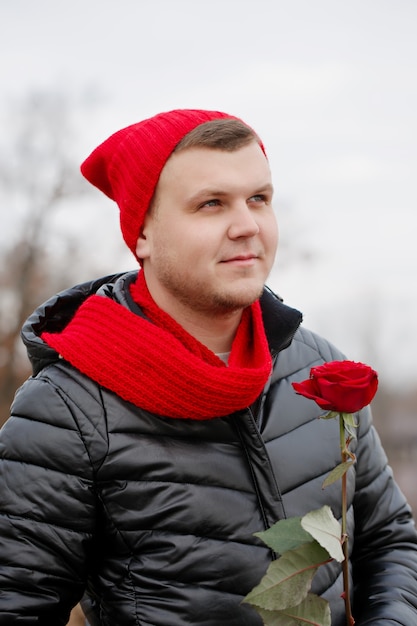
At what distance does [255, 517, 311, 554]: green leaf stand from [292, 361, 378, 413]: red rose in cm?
22

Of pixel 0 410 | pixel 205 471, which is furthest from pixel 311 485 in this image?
pixel 0 410

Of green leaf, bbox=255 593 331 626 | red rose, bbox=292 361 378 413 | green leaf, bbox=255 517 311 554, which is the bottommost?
green leaf, bbox=255 593 331 626

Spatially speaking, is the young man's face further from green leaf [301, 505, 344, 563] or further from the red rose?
green leaf [301, 505, 344, 563]

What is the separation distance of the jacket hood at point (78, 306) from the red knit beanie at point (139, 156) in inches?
5.3

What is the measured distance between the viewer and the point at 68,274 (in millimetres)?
12602

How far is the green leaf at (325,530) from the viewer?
48.4 inches

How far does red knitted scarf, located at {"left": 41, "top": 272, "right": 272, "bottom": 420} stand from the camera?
1657mm

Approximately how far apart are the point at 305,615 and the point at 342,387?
42 centimetres

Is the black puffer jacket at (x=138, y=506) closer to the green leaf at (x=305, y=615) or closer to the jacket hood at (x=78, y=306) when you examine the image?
the jacket hood at (x=78, y=306)

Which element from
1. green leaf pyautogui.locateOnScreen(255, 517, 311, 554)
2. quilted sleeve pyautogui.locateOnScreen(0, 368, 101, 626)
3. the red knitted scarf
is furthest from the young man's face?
green leaf pyautogui.locateOnScreen(255, 517, 311, 554)

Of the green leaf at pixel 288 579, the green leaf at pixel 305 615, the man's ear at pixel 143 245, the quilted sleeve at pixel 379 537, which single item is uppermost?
the man's ear at pixel 143 245

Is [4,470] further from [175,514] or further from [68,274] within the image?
[68,274]

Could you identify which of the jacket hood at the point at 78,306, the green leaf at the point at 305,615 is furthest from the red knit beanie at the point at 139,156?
the green leaf at the point at 305,615

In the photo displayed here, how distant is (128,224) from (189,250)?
0.27 meters
